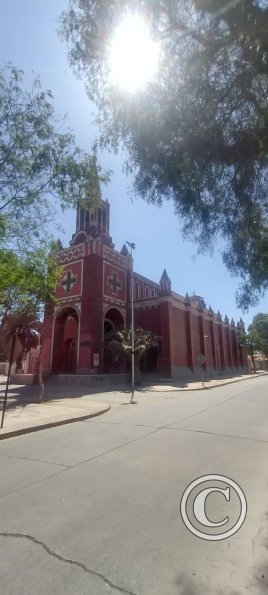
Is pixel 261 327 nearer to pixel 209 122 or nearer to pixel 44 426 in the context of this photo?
pixel 44 426

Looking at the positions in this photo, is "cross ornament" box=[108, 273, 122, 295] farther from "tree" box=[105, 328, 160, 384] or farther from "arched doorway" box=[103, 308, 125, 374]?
"tree" box=[105, 328, 160, 384]

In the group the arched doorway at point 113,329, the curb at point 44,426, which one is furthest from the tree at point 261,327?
the curb at point 44,426

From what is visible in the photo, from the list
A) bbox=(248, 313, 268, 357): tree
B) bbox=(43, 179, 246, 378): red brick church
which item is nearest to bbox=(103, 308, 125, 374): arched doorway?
bbox=(43, 179, 246, 378): red brick church

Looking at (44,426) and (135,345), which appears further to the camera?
(135,345)

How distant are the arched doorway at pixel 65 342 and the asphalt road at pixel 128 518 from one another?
2766 cm

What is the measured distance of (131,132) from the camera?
19.8 feet

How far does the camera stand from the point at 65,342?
1431 inches

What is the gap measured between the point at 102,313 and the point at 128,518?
28945 mm

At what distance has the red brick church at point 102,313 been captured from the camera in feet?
104

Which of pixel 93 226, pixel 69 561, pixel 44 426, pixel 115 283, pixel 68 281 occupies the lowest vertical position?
pixel 69 561

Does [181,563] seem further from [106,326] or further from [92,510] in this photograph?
[106,326]

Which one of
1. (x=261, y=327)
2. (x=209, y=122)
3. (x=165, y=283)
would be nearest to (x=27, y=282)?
(x=209, y=122)

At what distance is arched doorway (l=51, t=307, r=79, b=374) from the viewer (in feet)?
115

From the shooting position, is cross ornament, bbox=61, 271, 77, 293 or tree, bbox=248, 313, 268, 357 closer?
cross ornament, bbox=61, 271, 77, 293
